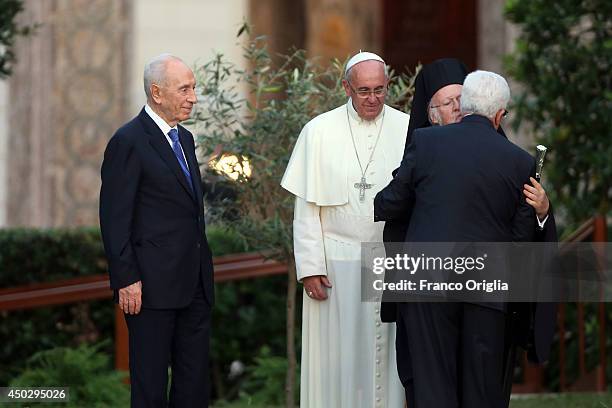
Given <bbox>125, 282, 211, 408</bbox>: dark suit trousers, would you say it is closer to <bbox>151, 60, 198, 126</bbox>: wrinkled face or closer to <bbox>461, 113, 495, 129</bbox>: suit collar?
<bbox>151, 60, 198, 126</bbox>: wrinkled face

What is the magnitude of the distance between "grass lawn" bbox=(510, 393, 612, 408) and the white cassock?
2056 millimetres

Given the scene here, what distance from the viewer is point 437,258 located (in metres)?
5.80

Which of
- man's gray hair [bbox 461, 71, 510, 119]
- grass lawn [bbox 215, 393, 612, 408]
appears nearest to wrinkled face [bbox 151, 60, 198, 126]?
man's gray hair [bbox 461, 71, 510, 119]

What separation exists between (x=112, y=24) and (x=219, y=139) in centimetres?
514

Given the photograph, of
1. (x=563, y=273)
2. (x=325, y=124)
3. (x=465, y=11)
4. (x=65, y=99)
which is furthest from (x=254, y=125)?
(x=465, y=11)

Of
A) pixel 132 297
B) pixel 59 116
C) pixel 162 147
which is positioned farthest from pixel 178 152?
pixel 59 116

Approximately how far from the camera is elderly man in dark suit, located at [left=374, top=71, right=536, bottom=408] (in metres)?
5.72

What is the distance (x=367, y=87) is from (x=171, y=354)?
4.84 ft

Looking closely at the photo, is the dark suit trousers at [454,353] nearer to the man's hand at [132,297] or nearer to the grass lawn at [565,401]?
the man's hand at [132,297]

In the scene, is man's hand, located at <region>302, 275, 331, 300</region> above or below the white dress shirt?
below

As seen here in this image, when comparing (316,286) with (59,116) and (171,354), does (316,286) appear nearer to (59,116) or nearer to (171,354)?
(171,354)

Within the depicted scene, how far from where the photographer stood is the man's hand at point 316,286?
263 inches

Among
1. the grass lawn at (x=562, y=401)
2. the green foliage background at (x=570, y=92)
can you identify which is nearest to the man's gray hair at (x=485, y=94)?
the grass lawn at (x=562, y=401)

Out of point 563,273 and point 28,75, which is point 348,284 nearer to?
point 563,273
